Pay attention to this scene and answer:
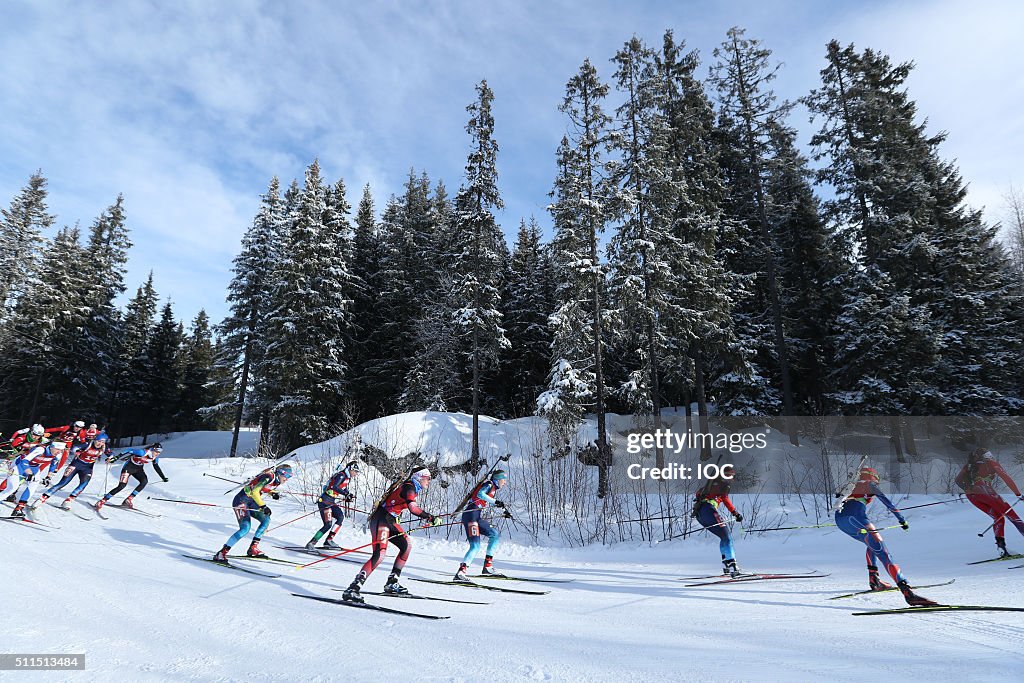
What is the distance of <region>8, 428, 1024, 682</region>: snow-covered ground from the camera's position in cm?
504

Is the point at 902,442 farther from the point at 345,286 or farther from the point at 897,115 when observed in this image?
the point at 345,286

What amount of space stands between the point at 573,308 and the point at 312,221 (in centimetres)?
1778

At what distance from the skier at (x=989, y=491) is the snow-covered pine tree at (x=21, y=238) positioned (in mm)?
48119

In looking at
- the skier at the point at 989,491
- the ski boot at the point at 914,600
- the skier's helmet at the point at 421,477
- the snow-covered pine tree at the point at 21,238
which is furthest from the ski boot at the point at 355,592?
the snow-covered pine tree at the point at 21,238

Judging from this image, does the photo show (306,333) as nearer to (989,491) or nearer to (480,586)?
(480,586)

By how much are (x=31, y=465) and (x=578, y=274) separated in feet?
60.6

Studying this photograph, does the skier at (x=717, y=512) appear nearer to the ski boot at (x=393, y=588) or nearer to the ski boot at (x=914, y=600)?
the ski boot at (x=914, y=600)

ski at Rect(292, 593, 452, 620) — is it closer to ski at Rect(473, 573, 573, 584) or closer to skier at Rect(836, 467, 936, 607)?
ski at Rect(473, 573, 573, 584)

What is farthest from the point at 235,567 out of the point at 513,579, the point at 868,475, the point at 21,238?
the point at 21,238

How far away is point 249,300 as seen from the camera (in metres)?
32.9

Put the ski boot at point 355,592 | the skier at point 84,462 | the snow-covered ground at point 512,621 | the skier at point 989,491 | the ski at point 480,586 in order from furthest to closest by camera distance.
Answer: the skier at point 84,462 → the skier at point 989,491 → the ski at point 480,586 → the ski boot at point 355,592 → the snow-covered ground at point 512,621

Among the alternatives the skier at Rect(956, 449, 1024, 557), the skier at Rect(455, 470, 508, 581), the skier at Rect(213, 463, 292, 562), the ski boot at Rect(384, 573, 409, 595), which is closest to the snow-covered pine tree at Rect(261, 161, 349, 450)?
the skier at Rect(213, 463, 292, 562)

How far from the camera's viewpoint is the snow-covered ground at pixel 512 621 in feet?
16.5

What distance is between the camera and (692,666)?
5129 millimetres
